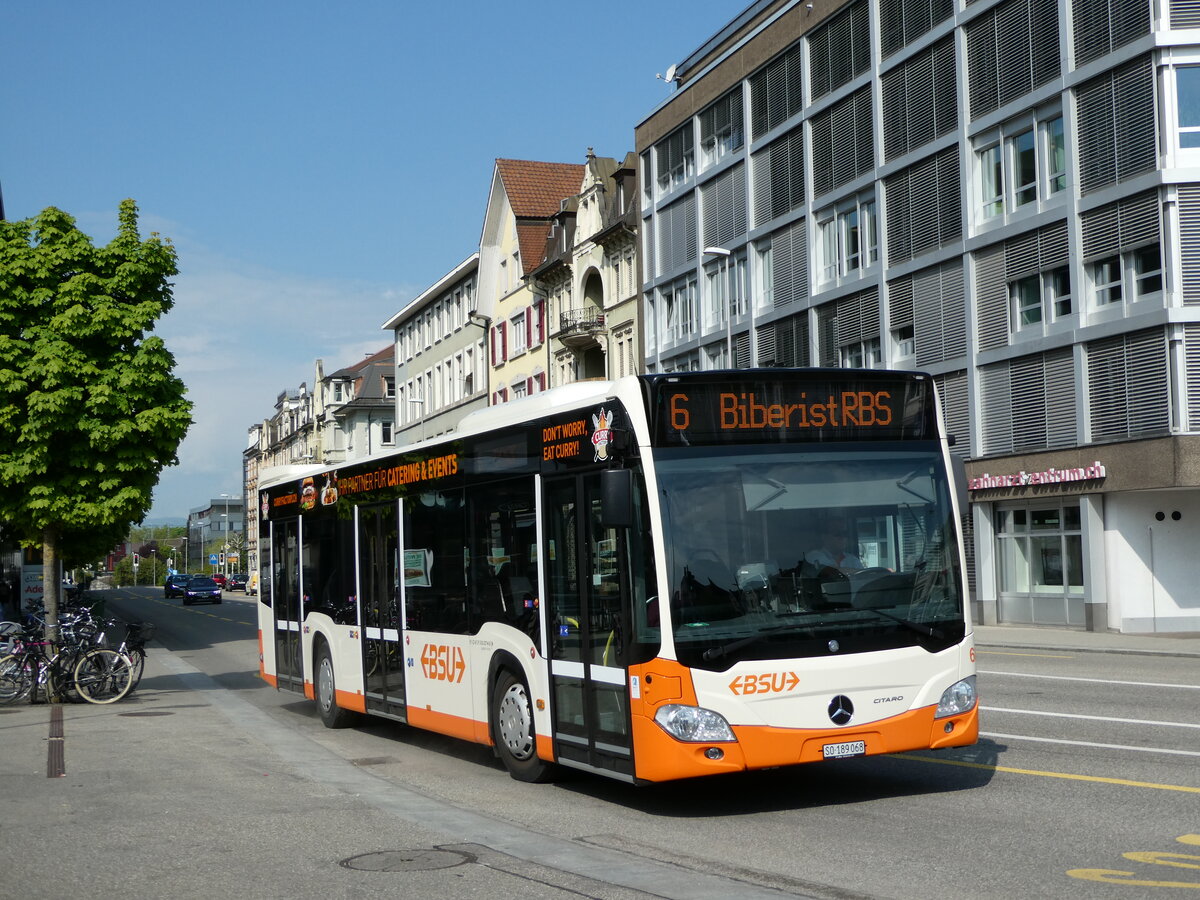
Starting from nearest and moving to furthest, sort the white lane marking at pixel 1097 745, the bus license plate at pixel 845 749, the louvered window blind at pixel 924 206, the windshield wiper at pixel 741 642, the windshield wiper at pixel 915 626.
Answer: the windshield wiper at pixel 741 642, the bus license plate at pixel 845 749, the windshield wiper at pixel 915 626, the white lane marking at pixel 1097 745, the louvered window blind at pixel 924 206

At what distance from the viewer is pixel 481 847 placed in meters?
8.19

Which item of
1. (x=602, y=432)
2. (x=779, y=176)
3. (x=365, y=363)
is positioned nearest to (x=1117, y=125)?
(x=779, y=176)

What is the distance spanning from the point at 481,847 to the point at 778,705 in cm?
198

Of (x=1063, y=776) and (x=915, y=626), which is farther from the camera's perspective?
(x=1063, y=776)

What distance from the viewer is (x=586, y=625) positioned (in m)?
9.62

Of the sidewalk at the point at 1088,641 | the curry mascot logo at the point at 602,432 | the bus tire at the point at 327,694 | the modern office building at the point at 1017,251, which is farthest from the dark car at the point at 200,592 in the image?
the curry mascot logo at the point at 602,432

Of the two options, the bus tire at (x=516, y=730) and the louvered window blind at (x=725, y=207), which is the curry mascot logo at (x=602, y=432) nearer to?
the bus tire at (x=516, y=730)

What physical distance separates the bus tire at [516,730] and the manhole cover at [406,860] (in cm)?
252

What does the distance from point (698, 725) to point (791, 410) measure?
2.13 m

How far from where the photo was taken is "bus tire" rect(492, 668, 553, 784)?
1066 cm

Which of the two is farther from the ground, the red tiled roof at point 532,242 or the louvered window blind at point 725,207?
the red tiled roof at point 532,242

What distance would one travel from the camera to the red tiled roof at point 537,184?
2778 inches

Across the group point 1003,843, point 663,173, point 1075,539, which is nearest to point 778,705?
point 1003,843

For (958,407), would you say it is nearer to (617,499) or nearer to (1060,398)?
(1060,398)
